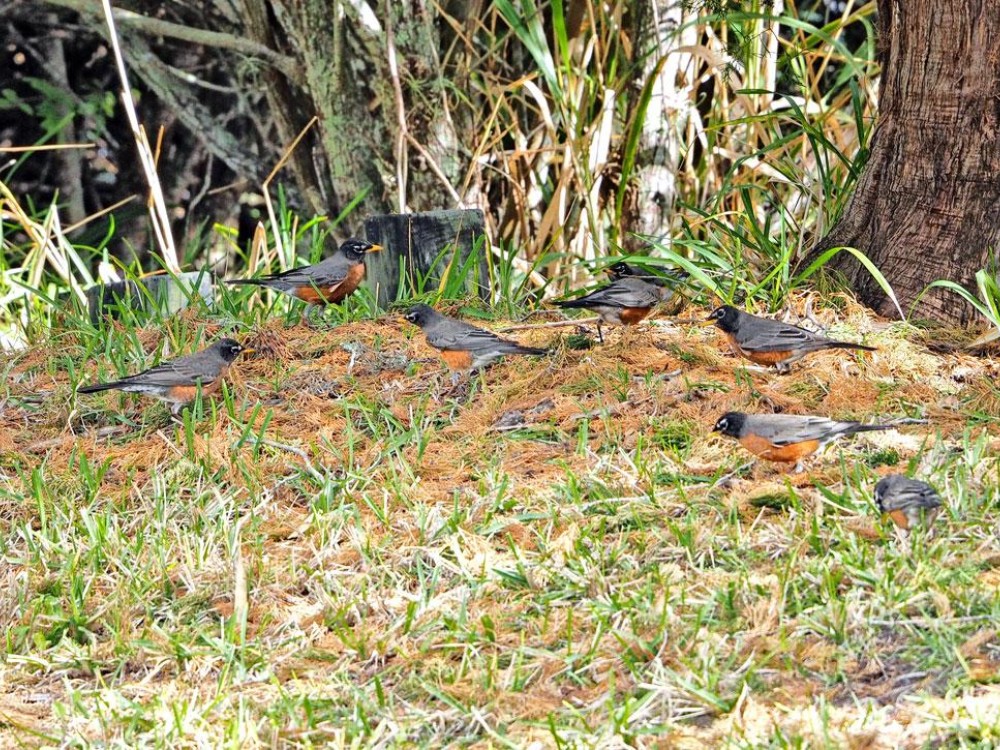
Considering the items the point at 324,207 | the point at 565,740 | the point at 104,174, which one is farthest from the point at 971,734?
the point at 104,174

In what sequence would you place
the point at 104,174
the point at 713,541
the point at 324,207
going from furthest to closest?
the point at 104,174, the point at 324,207, the point at 713,541

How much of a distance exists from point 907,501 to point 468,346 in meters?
2.10

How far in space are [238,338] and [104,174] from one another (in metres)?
6.16

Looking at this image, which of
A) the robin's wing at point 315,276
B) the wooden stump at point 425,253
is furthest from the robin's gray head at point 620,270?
the robin's wing at point 315,276

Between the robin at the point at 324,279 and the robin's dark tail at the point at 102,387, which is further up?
the robin at the point at 324,279

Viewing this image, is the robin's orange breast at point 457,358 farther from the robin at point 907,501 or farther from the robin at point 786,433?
the robin at point 907,501

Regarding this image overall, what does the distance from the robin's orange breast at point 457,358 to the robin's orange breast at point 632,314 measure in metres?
0.75

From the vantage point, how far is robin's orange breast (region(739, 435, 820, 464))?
4.02 metres

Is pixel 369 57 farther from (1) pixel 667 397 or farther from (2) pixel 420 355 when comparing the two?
(1) pixel 667 397

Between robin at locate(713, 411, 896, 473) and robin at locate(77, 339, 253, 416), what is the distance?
211 centimetres

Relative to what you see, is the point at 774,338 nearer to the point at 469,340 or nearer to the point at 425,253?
the point at 469,340

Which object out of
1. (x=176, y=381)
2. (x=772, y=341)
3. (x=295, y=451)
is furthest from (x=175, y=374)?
(x=772, y=341)

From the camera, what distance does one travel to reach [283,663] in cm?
340

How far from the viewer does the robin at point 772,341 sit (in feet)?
15.8
